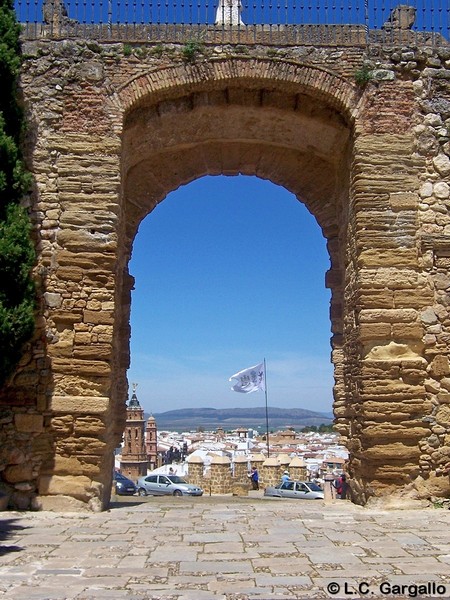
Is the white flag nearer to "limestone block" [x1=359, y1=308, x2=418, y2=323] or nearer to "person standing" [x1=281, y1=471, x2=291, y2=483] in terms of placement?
"person standing" [x1=281, y1=471, x2=291, y2=483]

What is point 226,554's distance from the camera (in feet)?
17.4

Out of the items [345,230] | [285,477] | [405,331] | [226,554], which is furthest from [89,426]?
[285,477]

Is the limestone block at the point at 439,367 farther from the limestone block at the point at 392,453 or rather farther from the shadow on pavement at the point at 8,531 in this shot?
the shadow on pavement at the point at 8,531

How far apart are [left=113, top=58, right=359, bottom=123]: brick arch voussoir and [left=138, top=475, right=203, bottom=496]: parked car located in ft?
50.0

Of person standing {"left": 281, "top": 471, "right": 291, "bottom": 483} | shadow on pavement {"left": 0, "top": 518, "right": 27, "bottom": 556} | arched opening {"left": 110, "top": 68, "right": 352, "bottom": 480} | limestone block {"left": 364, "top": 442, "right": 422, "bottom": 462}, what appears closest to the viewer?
shadow on pavement {"left": 0, "top": 518, "right": 27, "bottom": 556}

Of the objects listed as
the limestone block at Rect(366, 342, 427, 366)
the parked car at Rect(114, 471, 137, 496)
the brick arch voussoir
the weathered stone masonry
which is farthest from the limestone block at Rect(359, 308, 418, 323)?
the parked car at Rect(114, 471, 137, 496)

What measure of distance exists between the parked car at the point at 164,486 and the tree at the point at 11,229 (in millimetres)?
14984

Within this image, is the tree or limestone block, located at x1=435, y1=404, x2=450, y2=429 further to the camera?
limestone block, located at x1=435, y1=404, x2=450, y2=429

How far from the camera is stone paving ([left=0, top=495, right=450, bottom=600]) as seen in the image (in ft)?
14.0

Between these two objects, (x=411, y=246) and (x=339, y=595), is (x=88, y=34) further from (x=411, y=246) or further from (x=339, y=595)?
(x=339, y=595)


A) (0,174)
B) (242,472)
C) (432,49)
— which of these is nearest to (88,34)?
(0,174)

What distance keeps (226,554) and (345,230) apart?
524 centimetres

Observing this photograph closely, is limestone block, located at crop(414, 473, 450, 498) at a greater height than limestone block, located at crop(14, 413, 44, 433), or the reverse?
limestone block, located at crop(14, 413, 44, 433)

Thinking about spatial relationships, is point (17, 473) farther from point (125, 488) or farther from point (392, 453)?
point (125, 488)
